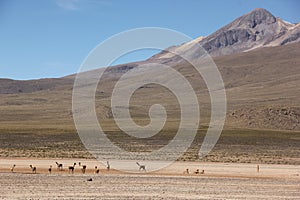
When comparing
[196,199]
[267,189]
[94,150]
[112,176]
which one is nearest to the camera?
[196,199]

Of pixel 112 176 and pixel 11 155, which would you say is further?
pixel 11 155

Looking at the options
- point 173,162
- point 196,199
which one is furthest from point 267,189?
point 173,162

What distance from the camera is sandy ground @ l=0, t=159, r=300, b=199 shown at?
25.4 metres

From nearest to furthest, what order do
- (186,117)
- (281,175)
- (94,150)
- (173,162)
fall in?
(281,175)
(173,162)
(94,150)
(186,117)

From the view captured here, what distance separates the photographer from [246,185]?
102 feet

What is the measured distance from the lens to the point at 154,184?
3023cm

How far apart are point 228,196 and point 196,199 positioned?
6.90 feet

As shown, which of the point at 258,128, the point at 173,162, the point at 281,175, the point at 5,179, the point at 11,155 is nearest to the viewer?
the point at 5,179

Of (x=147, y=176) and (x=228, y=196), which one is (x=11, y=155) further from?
(x=228, y=196)

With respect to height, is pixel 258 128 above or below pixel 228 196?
above

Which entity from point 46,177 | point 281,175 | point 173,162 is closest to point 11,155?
point 173,162

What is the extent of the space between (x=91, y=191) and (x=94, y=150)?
108 feet

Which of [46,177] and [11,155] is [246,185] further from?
[11,155]

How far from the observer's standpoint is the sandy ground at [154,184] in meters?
25.4
